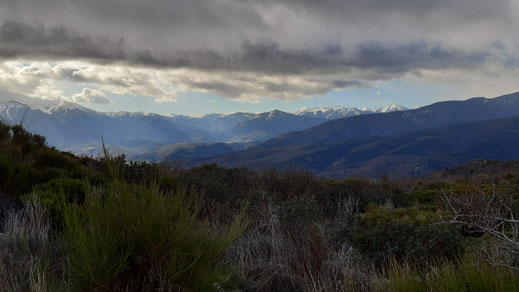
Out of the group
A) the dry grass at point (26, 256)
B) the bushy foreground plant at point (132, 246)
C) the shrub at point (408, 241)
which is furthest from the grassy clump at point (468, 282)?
the dry grass at point (26, 256)

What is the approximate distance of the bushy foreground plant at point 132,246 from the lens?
2.95 m

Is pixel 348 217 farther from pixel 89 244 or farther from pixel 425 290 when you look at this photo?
pixel 89 244

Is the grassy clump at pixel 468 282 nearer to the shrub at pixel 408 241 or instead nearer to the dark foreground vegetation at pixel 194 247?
the dark foreground vegetation at pixel 194 247

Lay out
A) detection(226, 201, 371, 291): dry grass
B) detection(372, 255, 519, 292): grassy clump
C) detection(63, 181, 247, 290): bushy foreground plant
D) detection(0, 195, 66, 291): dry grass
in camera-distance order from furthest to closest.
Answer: detection(226, 201, 371, 291): dry grass → detection(0, 195, 66, 291): dry grass → detection(63, 181, 247, 290): bushy foreground plant → detection(372, 255, 519, 292): grassy clump

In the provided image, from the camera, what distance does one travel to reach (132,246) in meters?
3.12

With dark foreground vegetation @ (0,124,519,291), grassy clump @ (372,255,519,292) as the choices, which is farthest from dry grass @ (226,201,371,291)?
grassy clump @ (372,255,519,292)

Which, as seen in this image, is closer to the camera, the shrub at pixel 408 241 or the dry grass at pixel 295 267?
the dry grass at pixel 295 267

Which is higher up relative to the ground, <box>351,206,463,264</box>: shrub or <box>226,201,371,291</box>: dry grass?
<box>226,201,371,291</box>: dry grass

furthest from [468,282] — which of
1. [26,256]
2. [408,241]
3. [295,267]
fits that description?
[26,256]

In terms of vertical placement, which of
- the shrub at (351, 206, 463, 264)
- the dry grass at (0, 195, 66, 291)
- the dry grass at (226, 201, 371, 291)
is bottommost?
the shrub at (351, 206, 463, 264)

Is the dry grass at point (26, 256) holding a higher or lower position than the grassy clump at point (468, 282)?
higher

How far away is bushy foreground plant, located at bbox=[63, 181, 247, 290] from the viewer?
9.67 feet

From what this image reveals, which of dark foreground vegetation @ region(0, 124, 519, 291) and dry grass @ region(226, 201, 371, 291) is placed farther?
dry grass @ region(226, 201, 371, 291)

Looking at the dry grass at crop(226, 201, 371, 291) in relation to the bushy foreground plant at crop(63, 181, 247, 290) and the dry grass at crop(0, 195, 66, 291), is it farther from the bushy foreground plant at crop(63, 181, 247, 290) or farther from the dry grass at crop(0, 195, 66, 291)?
the dry grass at crop(0, 195, 66, 291)
